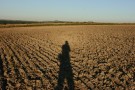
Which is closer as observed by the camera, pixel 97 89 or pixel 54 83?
pixel 97 89

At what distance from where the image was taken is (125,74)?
7.80 metres

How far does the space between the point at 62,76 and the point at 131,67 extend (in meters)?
3.38

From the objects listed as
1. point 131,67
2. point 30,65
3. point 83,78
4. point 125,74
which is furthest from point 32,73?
point 131,67

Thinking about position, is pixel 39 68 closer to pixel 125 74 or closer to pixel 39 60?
pixel 39 60

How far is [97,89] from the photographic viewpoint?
6.38m

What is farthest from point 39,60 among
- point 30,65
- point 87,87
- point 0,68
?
point 87,87

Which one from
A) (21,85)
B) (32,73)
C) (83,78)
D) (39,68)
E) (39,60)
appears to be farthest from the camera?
(39,60)

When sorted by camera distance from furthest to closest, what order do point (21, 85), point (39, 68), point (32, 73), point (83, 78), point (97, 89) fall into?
point (39, 68)
point (32, 73)
point (83, 78)
point (21, 85)
point (97, 89)

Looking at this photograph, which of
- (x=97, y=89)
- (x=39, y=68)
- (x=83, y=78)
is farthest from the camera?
(x=39, y=68)

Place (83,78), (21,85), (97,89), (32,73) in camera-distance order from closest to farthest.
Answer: (97,89), (21,85), (83,78), (32,73)

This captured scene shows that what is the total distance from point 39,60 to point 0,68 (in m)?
2.26

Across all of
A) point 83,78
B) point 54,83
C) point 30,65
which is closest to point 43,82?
point 54,83

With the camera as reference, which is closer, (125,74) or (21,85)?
(21,85)

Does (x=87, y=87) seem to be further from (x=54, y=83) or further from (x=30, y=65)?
(x=30, y=65)
